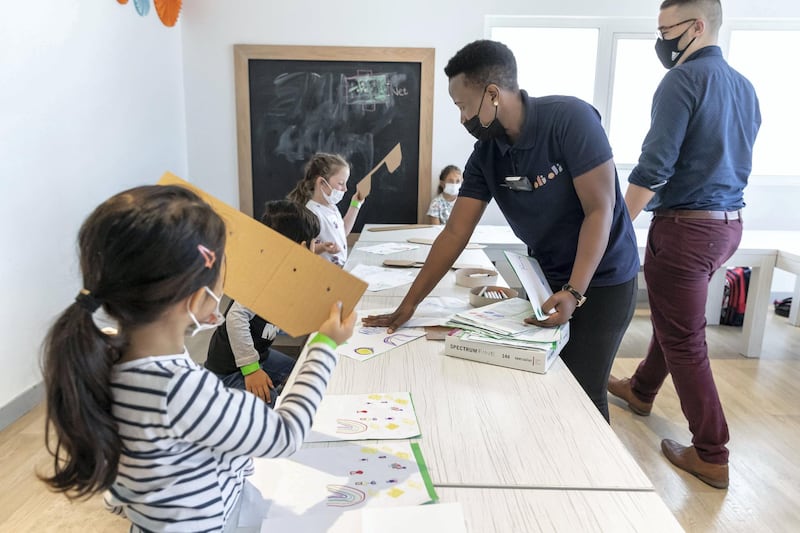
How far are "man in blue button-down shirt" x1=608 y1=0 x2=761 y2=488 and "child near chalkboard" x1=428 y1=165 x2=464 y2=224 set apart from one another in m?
1.97

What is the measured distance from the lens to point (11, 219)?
221 centimetres

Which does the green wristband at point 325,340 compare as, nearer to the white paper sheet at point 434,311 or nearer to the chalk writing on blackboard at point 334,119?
the white paper sheet at point 434,311

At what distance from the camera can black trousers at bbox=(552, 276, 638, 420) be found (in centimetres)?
A: 146

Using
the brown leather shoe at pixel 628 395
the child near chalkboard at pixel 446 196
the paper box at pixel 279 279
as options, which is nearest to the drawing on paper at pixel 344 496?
the paper box at pixel 279 279

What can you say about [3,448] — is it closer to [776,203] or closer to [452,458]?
[452,458]

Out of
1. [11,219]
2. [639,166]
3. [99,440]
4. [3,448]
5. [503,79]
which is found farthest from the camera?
[11,219]

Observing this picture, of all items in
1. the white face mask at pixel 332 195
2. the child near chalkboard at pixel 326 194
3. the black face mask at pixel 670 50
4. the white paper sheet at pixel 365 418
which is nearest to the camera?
the white paper sheet at pixel 365 418

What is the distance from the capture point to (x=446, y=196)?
396cm

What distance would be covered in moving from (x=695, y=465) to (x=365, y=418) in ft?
4.98

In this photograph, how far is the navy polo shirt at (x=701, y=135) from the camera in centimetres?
183

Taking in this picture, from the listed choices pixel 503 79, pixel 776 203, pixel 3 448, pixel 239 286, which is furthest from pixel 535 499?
pixel 776 203

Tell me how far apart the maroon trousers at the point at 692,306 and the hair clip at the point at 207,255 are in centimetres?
171

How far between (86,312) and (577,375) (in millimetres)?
1185

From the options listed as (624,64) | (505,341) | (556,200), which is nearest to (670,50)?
(556,200)
